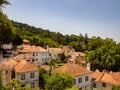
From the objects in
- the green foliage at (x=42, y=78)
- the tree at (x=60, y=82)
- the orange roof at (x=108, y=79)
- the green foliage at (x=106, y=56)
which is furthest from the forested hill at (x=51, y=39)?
the tree at (x=60, y=82)

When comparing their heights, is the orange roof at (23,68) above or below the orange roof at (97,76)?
above

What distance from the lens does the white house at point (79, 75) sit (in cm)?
4065

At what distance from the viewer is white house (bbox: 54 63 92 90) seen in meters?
40.7

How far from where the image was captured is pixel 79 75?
41000 millimetres

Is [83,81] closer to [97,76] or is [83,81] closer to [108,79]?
[97,76]

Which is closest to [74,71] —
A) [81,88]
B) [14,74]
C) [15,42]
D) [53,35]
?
[81,88]

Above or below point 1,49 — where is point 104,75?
below

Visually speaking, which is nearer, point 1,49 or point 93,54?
point 93,54

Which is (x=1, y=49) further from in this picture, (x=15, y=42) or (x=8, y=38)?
(x=15, y=42)

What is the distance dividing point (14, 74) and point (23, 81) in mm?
1878

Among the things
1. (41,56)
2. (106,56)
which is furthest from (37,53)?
(106,56)

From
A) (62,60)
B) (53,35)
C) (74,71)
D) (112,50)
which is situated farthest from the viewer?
(53,35)

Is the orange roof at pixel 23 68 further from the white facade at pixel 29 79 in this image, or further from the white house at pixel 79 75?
the white house at pixel 79 75

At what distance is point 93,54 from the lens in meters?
59.3
